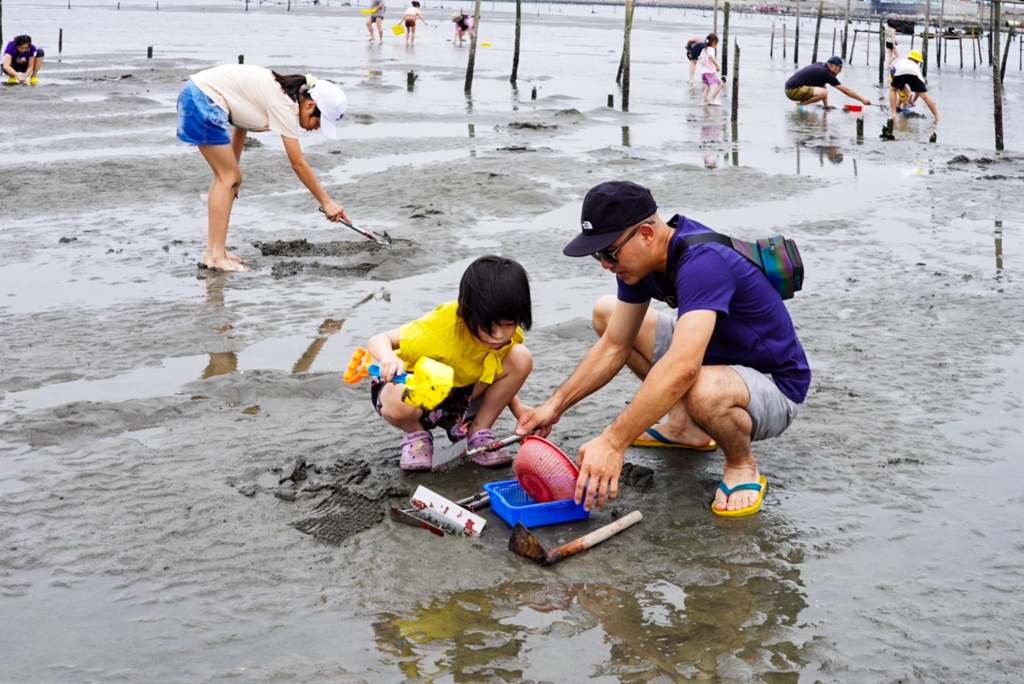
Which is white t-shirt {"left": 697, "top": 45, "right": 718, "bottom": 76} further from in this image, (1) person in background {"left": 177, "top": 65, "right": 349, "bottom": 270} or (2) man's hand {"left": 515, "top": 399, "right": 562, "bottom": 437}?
(2) man's hand {"left": 515, "top": 399, "right": 562, "bottom": 437}

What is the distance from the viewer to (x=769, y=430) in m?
4.00

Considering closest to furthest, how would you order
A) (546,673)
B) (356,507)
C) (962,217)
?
1. (546,673)
2. (356,507)
3. (962,217)

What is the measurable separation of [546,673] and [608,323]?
1859mm

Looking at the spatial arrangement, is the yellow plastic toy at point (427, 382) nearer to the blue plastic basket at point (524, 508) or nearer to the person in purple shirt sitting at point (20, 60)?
the blue plastic basket at point (524, 508)

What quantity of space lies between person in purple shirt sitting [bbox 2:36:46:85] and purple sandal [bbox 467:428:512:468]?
19.3 metres

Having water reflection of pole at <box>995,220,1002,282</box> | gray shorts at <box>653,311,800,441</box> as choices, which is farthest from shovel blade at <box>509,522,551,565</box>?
water reflection of pole at <box>995,220,1002,282</box>

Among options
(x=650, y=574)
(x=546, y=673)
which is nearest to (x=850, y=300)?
(x=650, y=574)

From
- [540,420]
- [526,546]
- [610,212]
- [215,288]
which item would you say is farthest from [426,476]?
[215,288]

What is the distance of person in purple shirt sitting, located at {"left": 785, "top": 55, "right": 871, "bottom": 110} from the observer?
60.7ft

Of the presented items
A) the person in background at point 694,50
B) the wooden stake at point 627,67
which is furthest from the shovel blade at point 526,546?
the person in background at point 694,50

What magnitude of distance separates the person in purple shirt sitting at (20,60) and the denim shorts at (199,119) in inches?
610

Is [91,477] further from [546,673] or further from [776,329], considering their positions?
[776,329]

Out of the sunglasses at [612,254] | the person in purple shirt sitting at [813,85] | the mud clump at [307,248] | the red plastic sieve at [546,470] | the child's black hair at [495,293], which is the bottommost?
the red plastic sieve at [546,470]

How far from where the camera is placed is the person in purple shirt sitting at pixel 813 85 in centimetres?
1852
